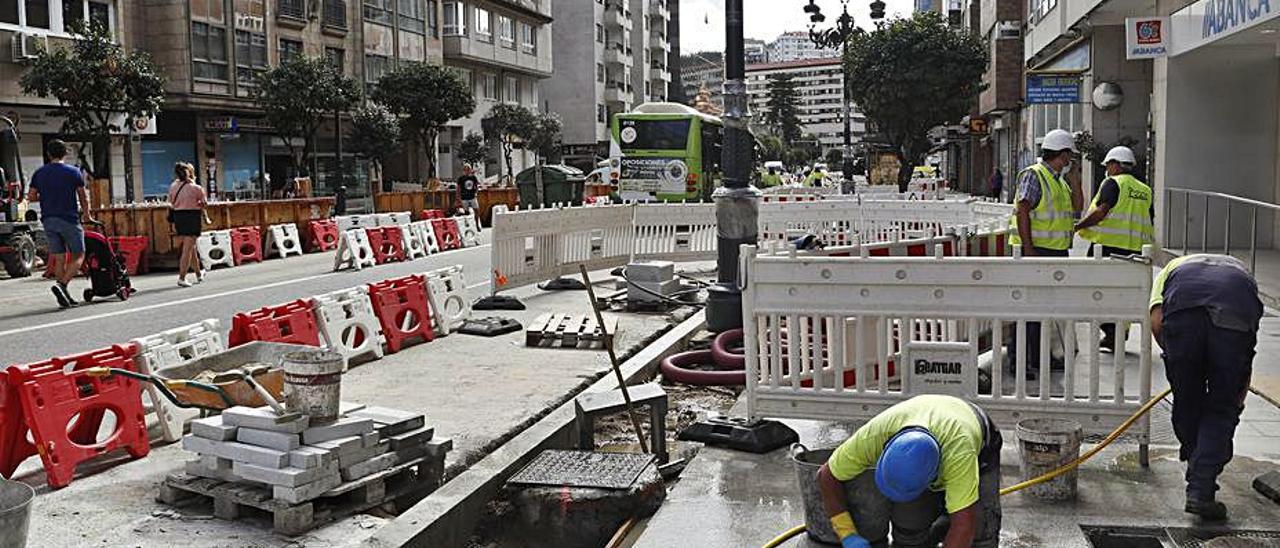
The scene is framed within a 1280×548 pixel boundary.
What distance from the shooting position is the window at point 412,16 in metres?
51.2

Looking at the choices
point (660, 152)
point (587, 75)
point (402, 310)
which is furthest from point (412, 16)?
point (402, 310)

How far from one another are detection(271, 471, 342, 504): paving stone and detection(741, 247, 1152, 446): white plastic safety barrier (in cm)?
238

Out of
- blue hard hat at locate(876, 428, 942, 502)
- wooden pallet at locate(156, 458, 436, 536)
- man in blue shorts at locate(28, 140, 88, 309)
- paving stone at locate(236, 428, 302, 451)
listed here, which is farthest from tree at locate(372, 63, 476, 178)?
blue hard hat at locate(876, 428, 942, 502)

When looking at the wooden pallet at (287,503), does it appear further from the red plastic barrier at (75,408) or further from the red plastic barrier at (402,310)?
the red plastic barrier at (402,310)

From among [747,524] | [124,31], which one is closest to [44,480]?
[747,524]

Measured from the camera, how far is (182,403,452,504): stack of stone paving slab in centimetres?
545

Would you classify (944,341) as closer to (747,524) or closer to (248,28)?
(747,524)

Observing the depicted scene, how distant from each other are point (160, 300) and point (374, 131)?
2875 cm

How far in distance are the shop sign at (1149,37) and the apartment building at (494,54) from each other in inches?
1606

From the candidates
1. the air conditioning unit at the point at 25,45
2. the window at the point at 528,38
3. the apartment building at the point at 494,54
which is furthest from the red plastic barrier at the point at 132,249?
the window at the point at 528,38

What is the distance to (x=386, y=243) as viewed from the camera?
20906 millimetres

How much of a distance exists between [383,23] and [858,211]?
36.4 meters

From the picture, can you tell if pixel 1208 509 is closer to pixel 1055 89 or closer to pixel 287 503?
pixel 287 503

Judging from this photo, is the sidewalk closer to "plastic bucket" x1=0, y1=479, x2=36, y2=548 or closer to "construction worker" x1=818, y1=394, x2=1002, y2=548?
"plastic bucket" x1=0, y1=479, x2=36, y2=548
